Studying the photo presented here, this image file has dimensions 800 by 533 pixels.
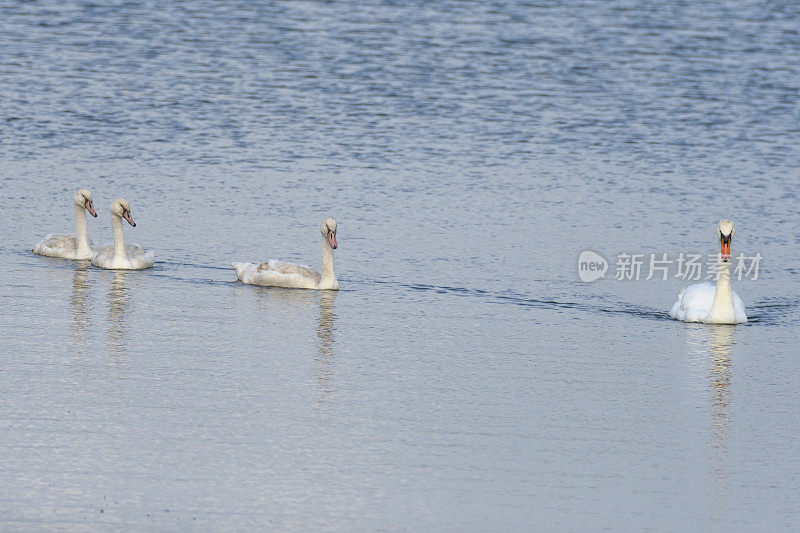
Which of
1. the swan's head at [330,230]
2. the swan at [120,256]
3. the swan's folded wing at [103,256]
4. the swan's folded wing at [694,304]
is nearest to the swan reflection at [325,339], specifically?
the swan's head at [330,230]

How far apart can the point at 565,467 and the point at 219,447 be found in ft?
6.46

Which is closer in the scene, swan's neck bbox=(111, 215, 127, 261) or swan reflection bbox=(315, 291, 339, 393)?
swan reflection bbox=(315, 291, 339, 393)

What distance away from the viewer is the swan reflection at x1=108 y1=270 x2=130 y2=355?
Result: 1083 cm

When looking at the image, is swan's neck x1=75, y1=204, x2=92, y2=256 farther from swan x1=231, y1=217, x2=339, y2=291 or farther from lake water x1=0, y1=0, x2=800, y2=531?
swan x1=231, y1=217, x2=339, y2=291

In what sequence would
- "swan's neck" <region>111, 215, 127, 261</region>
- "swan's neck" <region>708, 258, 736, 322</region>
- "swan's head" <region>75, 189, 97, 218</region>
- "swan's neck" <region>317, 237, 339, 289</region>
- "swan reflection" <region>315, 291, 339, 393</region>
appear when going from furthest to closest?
"swan's head" <region>75, 189, 97, 218</region>
"swan's neck" <region>111, 215, 127, 261</region>
"swan's neck" <region>317, 237, 339, 289</region>
"swan's neck" <region>708, 258, 736, 322</region>
"swan reflection" <region>315, 291, 339, 393</region>

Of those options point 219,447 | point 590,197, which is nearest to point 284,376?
point 219,447

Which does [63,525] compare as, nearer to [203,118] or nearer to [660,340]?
[660,340]

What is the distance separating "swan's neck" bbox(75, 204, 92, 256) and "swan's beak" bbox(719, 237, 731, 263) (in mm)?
6243

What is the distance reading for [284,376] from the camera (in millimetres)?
10109

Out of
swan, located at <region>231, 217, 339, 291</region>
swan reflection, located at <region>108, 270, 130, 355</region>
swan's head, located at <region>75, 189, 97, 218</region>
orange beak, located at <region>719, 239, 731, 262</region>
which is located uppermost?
swan's head, located at <region>75, 189, 97, 218</region>

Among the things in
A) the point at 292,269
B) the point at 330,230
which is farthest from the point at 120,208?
the point at 330,230

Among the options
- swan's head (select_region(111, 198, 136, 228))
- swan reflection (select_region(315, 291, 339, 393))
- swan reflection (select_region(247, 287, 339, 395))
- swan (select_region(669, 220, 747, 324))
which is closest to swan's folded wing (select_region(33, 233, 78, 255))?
swan's head (select_region(111, 198, 136, 228))

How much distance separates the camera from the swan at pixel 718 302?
41.3 feet

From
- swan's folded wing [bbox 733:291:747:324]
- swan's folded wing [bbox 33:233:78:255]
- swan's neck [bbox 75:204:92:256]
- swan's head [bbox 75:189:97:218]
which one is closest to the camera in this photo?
swan's folded wing [bbox 733:291:747:324]
